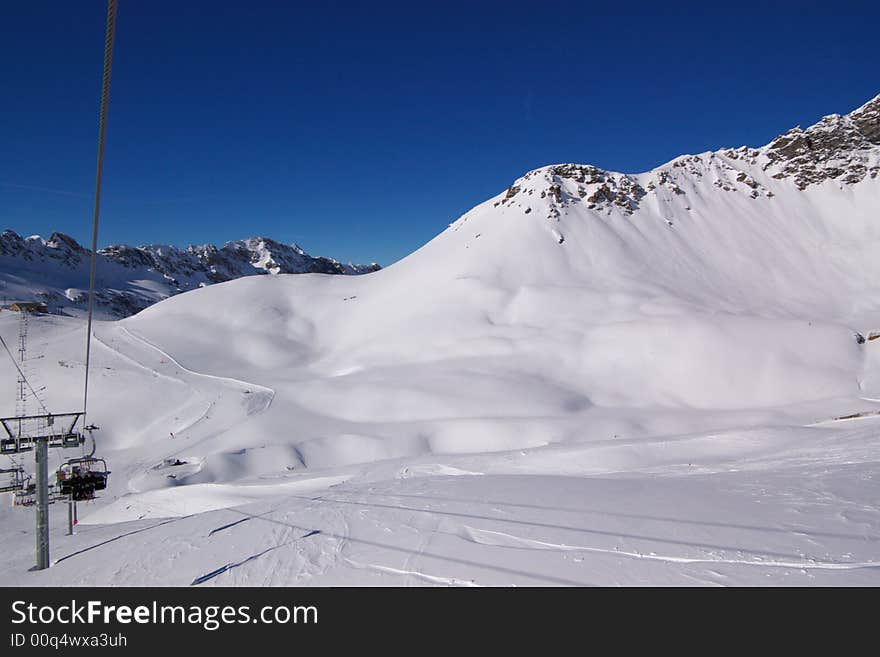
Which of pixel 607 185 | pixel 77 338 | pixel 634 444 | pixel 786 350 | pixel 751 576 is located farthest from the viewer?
pixel 607 185

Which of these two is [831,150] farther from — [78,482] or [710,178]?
[78,482]

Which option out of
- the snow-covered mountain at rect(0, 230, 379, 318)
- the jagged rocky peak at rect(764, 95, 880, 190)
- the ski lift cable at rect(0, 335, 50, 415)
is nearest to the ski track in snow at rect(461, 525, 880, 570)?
the ski lift cable at rect(0, 335, 50, 415)

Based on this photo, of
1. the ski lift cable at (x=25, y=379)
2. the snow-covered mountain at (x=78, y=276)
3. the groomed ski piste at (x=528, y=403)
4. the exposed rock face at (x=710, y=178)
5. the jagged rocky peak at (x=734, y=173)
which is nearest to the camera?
the groomed ski piste at (x=528, y=403)

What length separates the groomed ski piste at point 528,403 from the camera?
256 inches

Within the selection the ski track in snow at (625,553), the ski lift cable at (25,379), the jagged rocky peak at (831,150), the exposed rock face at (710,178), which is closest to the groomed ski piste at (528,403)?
the ski track in snow at (625,553)

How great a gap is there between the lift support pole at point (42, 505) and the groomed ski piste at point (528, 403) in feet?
1.92

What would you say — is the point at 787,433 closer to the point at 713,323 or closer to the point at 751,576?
the point at 751,576

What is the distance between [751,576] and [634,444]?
10.9m

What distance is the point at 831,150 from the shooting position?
65.3m

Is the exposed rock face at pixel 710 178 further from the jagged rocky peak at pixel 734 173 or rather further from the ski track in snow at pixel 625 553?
the ski track in snow at pixel 625 553
